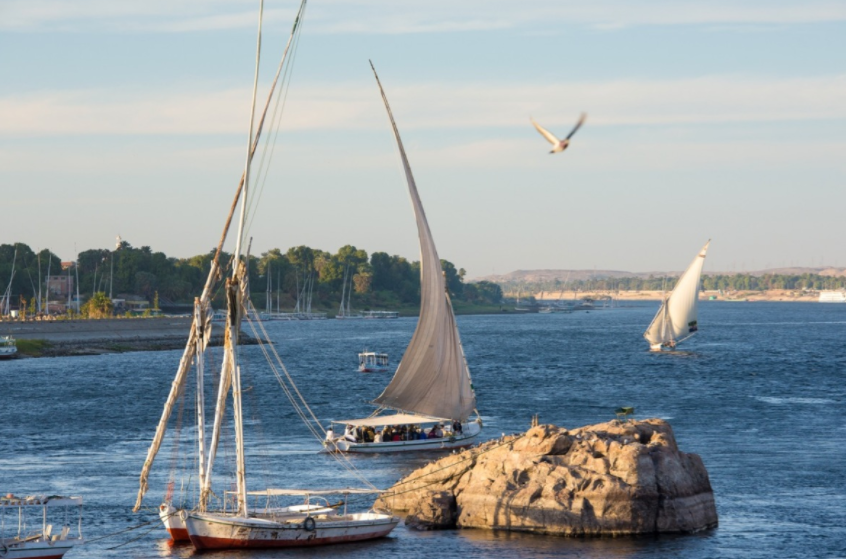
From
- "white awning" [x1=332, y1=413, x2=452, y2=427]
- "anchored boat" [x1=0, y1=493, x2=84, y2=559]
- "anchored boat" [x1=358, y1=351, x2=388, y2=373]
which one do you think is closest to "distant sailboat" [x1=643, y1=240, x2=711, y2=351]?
"anchored boat" [x1=358, y1=351, x2=388, y2=373]

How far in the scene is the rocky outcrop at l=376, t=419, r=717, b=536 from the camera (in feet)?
145

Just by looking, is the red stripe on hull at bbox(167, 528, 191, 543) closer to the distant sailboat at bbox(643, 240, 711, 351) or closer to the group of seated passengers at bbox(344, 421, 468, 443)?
the group of seated passengers at bbox(344, 421, 468, 443)

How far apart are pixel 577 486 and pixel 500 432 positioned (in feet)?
111

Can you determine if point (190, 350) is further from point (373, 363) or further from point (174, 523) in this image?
point (373, 363)

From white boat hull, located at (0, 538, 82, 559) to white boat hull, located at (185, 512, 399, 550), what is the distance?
164 inches

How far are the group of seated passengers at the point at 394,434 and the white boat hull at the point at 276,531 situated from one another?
2606cm

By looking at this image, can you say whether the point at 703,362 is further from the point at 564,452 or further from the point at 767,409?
the point at 564,452

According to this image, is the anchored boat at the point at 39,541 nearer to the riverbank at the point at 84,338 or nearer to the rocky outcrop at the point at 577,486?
the rocky outcrop at the point at 577,486

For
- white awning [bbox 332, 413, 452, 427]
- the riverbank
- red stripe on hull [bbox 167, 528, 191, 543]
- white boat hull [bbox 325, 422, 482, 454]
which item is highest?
the riverbank

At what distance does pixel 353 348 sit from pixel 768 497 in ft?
466

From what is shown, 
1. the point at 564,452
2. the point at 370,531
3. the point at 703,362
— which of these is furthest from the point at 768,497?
the point at 703,362

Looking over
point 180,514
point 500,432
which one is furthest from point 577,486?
point 500,432

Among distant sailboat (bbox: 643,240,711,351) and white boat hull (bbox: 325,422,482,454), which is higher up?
distant sailboat (bbox: 643,240,711,351)

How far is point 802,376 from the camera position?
416ft
